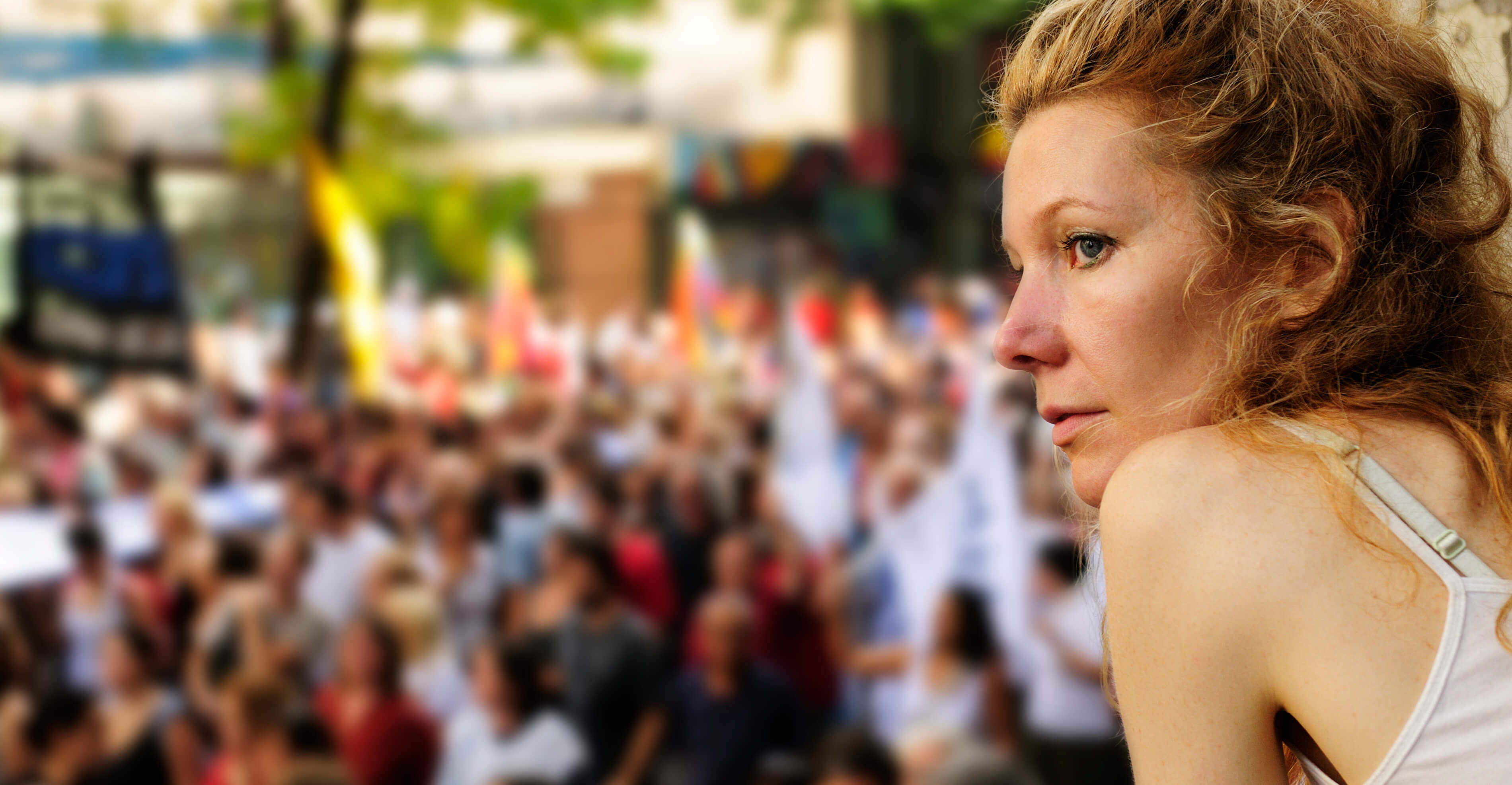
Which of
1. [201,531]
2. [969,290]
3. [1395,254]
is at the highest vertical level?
[1395,254]

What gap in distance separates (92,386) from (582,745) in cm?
451

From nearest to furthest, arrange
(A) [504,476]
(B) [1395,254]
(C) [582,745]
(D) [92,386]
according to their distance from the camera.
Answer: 1. (B) [1395,254]
2. (C) [582,745]
3. (A) [504,476]
4. (D) [92,386]

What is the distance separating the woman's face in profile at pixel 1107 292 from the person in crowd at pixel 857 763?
3408 millimetres

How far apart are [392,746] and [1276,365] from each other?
4579 mm

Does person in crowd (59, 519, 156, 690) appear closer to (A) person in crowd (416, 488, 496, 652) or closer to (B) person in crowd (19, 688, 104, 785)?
(B) person in crowd (19, 688, 104, 785)

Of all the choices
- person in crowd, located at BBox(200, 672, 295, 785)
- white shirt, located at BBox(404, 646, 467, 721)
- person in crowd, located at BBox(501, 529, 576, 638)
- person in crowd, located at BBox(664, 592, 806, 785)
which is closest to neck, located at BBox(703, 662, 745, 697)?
person in crowd, located at BBox(664, 592, 806, 785)

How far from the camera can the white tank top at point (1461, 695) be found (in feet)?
2.23

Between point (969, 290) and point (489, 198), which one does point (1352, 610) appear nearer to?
point (969, 290)

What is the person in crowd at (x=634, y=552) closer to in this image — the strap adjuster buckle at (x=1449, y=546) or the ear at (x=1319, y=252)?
the ear at (x=1319, y=252)

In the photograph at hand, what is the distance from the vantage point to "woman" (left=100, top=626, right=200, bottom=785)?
5.34 m

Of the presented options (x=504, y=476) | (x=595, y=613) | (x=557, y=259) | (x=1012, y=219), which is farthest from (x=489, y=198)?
(x=1012, y=219)

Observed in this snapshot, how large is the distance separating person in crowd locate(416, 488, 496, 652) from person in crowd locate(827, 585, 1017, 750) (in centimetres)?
187

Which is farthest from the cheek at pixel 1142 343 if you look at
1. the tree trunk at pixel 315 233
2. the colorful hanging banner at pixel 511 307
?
the colorful hanging banner at pixel 511 307

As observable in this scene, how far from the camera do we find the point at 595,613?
5230mm
